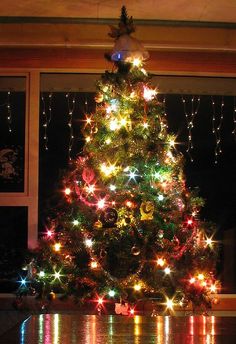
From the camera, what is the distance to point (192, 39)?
173 inches

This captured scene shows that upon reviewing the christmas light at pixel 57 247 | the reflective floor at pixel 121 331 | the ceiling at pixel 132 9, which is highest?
the ceiling at pixel 132 9

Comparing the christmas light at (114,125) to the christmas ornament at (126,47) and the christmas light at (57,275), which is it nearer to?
the christmas ornament at (126,47)

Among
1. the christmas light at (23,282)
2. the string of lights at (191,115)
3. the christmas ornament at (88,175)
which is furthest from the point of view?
the string of lights at (191,115)

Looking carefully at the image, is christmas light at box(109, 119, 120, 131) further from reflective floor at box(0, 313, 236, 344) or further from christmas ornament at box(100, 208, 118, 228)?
reflective floor at box(0, 313, 236, 344)

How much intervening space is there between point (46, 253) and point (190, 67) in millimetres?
2119

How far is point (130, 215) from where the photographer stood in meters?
3.38

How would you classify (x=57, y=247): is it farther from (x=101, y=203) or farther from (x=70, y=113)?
(x=70, y=113)

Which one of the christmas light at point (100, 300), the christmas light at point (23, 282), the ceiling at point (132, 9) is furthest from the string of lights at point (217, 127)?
the christmas light at point (23, 282)

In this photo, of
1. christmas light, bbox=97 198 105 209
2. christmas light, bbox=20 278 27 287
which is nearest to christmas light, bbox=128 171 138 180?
christmas light, bbox=97 198 105 209

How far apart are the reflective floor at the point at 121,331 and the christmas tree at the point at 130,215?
1908mm

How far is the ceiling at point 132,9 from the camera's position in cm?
392

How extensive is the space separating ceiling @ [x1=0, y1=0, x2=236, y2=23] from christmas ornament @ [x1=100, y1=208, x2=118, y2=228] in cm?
169

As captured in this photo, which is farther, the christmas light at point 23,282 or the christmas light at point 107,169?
the christmas light at point 23,282

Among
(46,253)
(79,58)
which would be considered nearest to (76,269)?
(46,253)
